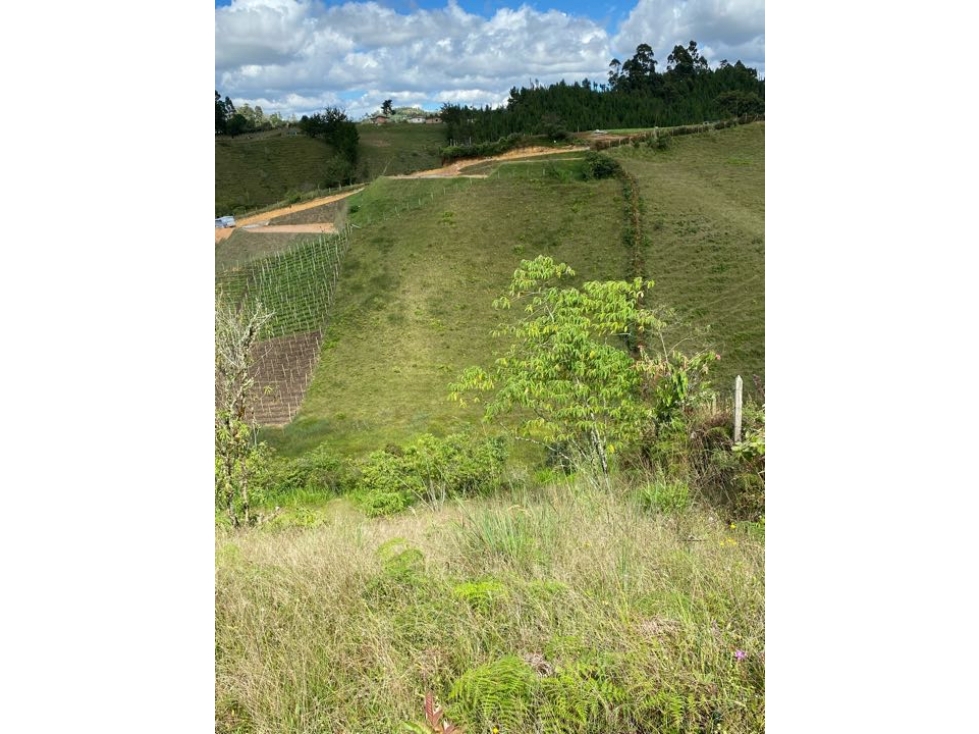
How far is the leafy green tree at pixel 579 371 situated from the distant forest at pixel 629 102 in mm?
1064

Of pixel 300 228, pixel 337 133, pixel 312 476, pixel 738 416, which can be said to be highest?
pixel 337 133

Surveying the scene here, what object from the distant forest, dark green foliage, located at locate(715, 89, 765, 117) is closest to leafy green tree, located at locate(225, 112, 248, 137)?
the distant forest

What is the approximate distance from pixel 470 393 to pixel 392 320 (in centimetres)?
112

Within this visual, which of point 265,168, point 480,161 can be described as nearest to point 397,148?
point 480,161

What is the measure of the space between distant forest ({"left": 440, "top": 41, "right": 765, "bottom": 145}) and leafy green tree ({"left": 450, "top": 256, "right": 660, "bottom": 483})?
41.9 inches

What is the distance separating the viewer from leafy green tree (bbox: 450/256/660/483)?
15.8ft

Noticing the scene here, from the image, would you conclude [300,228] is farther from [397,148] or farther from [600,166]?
[600,166]

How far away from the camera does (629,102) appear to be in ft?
17.6

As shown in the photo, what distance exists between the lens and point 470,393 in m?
6.91

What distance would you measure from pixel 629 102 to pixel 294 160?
3.09m

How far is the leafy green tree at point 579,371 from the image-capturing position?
481cm
